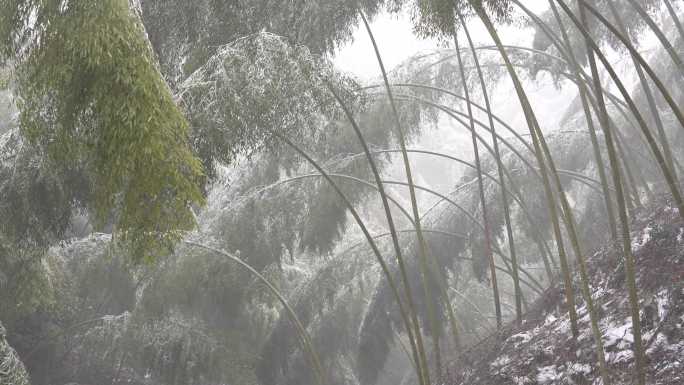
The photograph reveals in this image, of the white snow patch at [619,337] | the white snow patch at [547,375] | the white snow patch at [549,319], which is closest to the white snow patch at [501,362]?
the white snow patch at [549,319]

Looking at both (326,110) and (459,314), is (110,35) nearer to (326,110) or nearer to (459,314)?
(326,110)

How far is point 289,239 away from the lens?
8.02 meters

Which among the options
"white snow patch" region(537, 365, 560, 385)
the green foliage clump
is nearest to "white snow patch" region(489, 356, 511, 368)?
"white snow patch" region(537, 365, 560, 385)

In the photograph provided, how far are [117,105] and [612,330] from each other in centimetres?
326

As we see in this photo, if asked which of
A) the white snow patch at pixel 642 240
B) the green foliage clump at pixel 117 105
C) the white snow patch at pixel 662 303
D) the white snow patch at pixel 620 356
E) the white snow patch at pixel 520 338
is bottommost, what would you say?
the white snow patch at pixel 620 356

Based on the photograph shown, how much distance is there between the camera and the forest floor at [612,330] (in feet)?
12.8

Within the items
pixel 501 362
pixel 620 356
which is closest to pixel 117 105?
pixel 620 356

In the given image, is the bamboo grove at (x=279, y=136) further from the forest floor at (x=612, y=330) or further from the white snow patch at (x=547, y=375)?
the white snow patch at (x=547, y=375)

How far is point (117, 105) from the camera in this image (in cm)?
274

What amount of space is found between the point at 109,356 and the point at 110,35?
247 inches

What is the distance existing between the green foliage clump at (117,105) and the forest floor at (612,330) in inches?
103

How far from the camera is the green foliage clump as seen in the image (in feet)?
8.98

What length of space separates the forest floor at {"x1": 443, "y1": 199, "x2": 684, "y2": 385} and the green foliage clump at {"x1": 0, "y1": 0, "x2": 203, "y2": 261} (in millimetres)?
2621

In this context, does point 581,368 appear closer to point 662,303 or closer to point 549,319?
point 662,303
